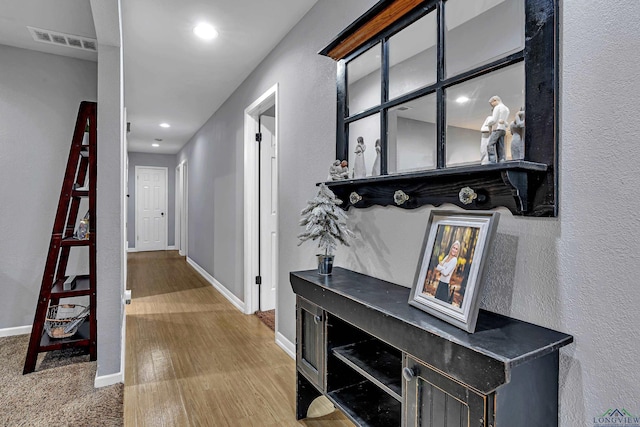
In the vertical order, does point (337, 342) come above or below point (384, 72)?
below

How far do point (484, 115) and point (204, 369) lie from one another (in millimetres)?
2388

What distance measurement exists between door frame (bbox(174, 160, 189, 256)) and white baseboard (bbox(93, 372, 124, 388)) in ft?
16.5

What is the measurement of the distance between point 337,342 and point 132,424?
120 cm

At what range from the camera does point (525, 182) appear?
109 cm

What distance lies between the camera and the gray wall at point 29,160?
3035 mm

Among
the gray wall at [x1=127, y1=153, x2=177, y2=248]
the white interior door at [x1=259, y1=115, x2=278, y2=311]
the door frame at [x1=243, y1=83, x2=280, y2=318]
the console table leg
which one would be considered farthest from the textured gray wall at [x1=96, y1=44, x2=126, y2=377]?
the gray wall at [x1=127, y1=153, x2=177, y2=248]

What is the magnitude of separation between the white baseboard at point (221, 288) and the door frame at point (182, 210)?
132 cm

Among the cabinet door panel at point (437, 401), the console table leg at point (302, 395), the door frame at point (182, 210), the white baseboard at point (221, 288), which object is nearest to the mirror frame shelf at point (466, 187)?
the cabinet door panel at point (437, 401)

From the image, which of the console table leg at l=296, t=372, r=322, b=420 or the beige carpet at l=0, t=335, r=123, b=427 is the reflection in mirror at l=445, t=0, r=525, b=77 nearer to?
the console table leg at l=296, t=372, r=322, b=420

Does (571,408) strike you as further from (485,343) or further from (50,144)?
(50,144)


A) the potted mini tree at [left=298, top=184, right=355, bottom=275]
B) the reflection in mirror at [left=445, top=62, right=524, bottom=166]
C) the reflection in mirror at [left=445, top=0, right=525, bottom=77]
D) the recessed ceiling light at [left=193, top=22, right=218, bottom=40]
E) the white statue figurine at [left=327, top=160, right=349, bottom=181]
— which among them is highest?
the recessed ceiling light at [left=193, top=22, right=218, bottom=40]

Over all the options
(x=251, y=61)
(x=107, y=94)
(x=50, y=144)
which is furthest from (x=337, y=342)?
(x=50, y=144)

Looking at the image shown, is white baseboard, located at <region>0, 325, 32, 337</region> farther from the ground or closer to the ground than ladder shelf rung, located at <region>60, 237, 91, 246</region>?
closer to the ground

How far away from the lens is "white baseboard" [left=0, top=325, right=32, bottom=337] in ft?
9.98
